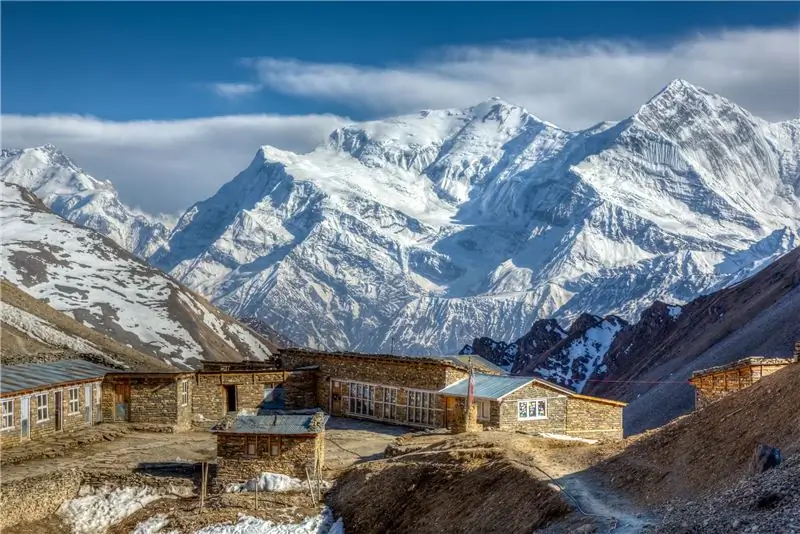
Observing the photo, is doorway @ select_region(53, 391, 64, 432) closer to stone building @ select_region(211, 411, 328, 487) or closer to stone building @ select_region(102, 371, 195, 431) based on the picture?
stone building @ select_region(102, 371, 195, 431)

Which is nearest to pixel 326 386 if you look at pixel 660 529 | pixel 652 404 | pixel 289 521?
pixel 289 521

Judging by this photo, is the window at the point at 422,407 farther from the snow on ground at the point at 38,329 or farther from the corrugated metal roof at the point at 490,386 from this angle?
the snow on ground at the point at 38,329

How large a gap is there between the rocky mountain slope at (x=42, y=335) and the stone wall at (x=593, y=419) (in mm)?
40754

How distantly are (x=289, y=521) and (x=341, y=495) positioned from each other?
287cm

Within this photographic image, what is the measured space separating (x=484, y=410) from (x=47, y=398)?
2295cm

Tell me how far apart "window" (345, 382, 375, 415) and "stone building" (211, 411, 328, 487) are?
17023 mm

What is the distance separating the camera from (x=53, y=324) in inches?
4537

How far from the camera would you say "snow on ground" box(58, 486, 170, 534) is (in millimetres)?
46875

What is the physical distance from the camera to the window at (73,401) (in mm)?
60281

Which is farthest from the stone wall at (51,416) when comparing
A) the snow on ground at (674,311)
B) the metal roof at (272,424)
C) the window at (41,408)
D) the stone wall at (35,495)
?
the snow on ground at (674,311)

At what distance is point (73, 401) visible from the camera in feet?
199

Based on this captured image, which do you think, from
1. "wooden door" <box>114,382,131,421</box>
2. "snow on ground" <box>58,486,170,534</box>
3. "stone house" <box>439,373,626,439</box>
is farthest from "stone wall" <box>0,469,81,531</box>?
"stone house" <box>439,373,626,439</box>

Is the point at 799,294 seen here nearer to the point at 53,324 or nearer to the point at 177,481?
the point at 53,324

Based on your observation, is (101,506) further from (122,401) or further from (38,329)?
(38,329)
